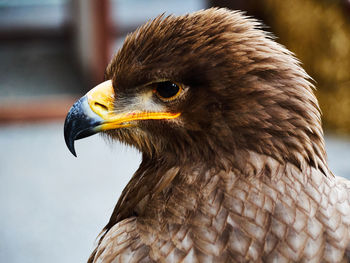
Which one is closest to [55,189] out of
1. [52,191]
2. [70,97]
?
[52,191]

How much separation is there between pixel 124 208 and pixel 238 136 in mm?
429

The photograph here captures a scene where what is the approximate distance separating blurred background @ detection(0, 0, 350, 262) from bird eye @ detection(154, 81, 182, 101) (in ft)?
6.70

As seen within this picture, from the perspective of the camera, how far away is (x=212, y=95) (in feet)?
4.57

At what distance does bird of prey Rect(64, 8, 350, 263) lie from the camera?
4.32 feet

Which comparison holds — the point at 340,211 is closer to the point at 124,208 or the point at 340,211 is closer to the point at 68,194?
the point at 124,208

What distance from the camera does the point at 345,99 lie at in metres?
5.16

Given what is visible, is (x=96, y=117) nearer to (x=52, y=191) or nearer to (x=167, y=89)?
(x=167, y=89)

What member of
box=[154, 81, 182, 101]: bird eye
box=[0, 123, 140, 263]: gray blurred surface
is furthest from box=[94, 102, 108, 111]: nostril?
box=[0, 123, 140, 263]: gray blurred surface

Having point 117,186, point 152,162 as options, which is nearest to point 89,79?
point 117,186

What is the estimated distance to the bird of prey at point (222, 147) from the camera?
1.32 m

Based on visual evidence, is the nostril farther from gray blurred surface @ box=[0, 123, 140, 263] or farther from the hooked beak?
gray blurred surface @ box=[0, 123, 140, 263]

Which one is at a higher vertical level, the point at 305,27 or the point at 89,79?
the point at 305,27

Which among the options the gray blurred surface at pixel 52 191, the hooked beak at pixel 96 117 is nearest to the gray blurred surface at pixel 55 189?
the gray blurred surface at pixel 52 191

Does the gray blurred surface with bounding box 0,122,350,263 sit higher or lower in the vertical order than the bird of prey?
lower
